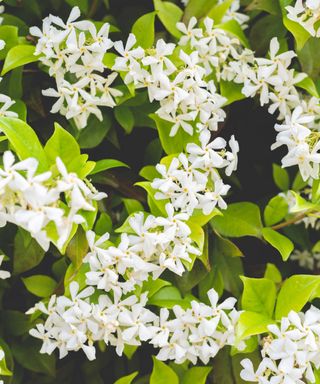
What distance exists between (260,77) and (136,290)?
0.51 m

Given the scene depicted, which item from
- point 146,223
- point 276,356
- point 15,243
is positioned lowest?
point 276,356

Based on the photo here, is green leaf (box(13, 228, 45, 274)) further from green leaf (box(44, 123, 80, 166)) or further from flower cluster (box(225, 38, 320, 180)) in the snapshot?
flower cluster (box(225, 38, 320, 180))

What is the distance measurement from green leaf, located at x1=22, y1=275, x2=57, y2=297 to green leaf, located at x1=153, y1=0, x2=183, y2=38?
594 millimetres

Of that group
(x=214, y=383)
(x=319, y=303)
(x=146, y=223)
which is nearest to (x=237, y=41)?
(x=146, y=223)

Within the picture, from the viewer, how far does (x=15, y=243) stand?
1341mm

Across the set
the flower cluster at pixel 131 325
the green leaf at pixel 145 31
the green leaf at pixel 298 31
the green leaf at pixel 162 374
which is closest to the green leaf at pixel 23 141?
the flower cluster at pixel 131 325

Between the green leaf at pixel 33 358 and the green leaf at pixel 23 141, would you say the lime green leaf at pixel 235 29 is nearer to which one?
the green leaf at pixel 23 141

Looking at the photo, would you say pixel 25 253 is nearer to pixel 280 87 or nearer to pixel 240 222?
pixel 240 222

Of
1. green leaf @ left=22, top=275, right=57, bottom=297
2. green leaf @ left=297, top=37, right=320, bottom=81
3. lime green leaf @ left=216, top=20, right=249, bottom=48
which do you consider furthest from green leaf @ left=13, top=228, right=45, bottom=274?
green leaf @ left=297, top=37, right=320, bottom=81

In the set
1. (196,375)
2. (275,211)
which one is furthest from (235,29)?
(196,375)

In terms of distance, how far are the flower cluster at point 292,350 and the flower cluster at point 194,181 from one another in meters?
0.25

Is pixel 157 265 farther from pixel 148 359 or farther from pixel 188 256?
pixel 148 359

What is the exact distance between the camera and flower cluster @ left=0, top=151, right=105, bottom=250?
957mm

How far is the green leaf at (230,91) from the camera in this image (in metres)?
1.44
